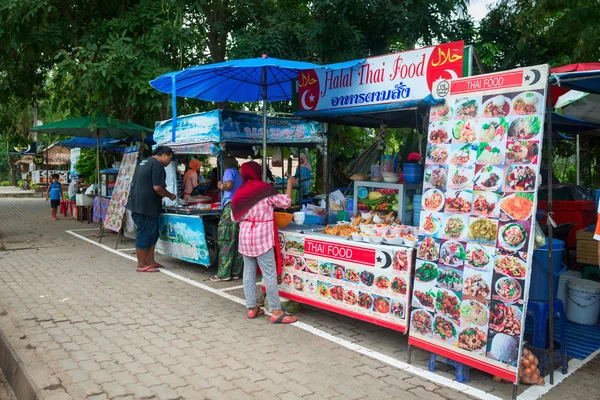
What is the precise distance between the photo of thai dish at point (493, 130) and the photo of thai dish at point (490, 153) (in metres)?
0.04

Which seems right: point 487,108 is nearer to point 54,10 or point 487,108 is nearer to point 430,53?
point 430,53

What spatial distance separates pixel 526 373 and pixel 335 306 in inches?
72.6

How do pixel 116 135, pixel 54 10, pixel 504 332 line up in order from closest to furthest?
pixel 504 332, pixel 54 10, pixel 116 135

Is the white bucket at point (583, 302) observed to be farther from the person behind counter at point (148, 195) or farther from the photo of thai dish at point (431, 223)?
the person behind counter at point (148, 195)

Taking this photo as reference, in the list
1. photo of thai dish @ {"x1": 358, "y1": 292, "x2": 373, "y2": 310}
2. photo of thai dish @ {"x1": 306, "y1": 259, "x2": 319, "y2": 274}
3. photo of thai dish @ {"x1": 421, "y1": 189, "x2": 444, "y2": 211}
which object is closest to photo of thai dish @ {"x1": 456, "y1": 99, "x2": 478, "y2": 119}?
photo of thai dish @ {"x1": 421, "y1": 189, "x2": 444, "y2": 211}

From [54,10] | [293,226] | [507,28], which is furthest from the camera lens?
[507,28]

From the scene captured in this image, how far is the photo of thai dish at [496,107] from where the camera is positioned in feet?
11.3

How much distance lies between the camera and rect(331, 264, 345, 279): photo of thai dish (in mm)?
4664

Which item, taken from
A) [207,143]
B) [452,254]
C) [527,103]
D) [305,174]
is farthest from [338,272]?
[305,174]

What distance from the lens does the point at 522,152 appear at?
3.35 m

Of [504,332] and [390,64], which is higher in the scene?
[390,64]

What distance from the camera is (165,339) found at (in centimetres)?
454

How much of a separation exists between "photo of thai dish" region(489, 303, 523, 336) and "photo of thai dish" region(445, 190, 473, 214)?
75cm

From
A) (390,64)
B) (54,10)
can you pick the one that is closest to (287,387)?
(390,64)
